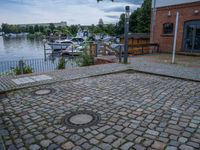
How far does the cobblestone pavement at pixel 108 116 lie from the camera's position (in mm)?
3137

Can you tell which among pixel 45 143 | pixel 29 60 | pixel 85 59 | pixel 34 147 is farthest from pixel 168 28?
pixel 34 147

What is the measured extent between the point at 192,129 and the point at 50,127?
270cm

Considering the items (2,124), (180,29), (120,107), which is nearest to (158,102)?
(120,107)

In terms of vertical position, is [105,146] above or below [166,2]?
below

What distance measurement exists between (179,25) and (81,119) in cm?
1399

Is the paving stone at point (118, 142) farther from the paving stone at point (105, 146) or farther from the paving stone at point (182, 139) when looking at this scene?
the paving stone at point (182, 139)

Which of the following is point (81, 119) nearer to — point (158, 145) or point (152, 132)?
point (152, 132)

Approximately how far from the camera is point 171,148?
2953 mm

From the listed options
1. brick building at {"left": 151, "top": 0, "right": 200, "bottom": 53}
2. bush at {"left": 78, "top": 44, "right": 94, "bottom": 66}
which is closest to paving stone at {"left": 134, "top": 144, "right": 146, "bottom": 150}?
bush at {"left": 78, "top": 44, "right": 94, "bottom": 66}

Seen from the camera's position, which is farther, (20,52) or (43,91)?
(20,52)

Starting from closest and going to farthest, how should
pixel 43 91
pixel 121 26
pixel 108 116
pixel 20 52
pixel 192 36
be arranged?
pixel 108 116, pixel 43 91, pixel 192 36, pixel 20 52, pixel 121 26

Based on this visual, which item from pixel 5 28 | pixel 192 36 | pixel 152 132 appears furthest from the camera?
pixel 5 28

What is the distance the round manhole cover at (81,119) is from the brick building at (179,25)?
13.0m

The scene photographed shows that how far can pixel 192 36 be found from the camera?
14.5 meters
